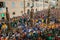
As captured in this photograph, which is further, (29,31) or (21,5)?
(21,5)

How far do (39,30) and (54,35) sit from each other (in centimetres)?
42

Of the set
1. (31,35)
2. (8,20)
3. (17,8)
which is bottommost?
(31,35)

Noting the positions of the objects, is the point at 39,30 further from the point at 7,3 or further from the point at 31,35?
the point at 7,3

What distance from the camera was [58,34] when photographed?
4062mm

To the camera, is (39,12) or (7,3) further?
(39,12)

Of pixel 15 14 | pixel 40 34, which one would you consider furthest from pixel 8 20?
pixel 40 34

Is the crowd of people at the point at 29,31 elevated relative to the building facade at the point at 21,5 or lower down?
lower down

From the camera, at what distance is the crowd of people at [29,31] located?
399 cm

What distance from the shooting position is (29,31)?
4.11m

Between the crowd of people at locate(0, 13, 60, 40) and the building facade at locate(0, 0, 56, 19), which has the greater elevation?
the building facade at locate(0, 0, 56, 19)

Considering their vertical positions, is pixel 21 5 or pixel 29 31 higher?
pixel 21 5

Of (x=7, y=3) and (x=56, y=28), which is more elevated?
(x=7, y=3)

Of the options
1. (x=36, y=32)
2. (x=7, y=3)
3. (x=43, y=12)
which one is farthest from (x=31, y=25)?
(x=7, y=3)

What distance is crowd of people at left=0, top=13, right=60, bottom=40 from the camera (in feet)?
13.1
